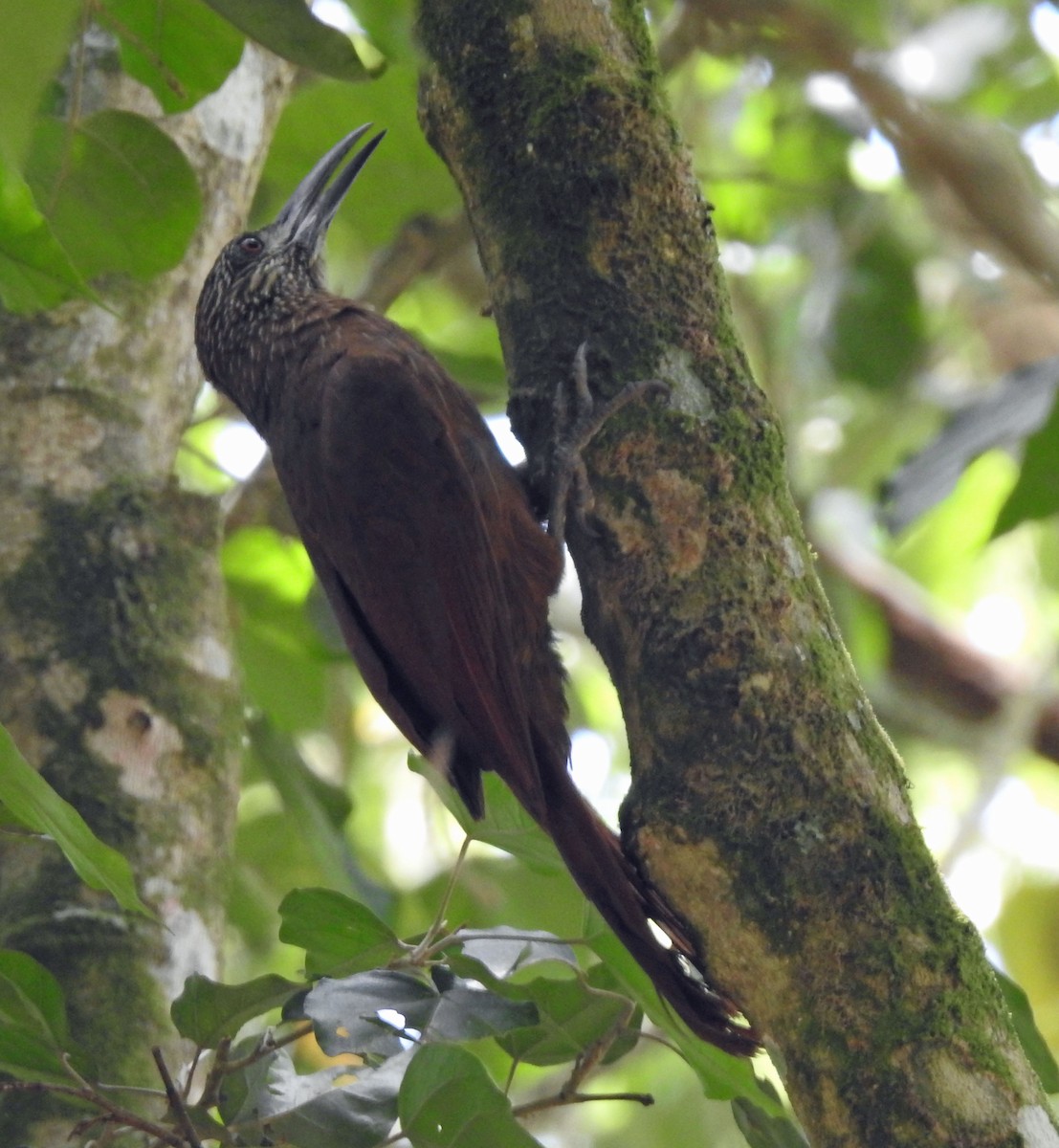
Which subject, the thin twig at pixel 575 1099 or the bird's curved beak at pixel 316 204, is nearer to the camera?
the thin twig at pixel 575 1099

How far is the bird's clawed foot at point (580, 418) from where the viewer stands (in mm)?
1813

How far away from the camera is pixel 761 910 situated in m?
1.56

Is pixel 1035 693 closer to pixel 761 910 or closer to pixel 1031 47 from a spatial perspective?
pixel 1031 47

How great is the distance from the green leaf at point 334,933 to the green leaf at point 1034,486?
102 cm

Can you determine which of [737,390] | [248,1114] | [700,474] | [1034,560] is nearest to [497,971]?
[248,1114]

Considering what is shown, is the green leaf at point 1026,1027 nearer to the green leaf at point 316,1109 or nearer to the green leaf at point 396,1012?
the green leaf at point 396,1012

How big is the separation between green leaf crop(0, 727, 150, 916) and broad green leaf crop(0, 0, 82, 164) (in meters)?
0.73

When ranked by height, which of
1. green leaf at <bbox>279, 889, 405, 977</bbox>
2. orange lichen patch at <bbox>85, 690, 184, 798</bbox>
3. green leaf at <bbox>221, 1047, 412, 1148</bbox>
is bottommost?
green leaf at <bbox>221, 1047, 412, 1148</bbox>

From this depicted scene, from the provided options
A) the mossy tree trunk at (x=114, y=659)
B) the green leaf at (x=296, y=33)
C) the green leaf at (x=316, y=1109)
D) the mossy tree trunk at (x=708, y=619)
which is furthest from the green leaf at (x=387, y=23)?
the green leaf at (x=316, y=1109)

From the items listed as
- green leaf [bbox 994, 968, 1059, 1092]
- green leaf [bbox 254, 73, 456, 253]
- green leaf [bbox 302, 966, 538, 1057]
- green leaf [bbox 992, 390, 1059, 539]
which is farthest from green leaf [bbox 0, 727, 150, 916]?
green leaf [bbox 254, 73, 456, 253]

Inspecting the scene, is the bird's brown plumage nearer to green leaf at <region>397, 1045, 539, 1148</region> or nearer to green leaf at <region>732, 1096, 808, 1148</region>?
green leaf at <region>732, 1096, 808, 1148</region>

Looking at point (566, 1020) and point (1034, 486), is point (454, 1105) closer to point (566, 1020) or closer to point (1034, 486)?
point (566, 1020)

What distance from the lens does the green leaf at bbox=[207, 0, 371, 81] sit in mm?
2123

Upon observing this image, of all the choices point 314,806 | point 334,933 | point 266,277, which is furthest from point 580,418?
point 266,277
